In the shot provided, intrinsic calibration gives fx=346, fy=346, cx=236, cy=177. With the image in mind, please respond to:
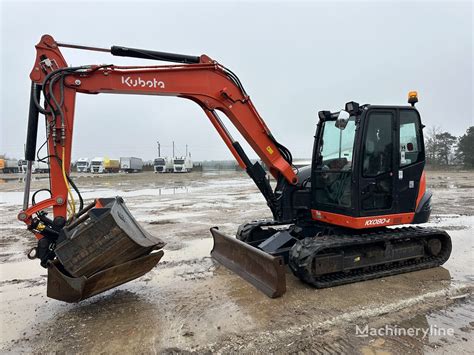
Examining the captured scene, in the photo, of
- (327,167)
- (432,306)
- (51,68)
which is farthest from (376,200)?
(51,68)

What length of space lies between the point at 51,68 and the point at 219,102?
7.41 ft

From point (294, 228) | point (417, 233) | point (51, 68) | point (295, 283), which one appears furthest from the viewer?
point (294, 228)

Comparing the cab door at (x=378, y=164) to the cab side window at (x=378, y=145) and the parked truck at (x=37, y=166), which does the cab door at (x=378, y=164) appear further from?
the parked truck at (x=37, y=166)

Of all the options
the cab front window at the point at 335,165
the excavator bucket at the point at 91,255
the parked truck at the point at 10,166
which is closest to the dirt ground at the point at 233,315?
the excavator bucket at the point at 91,255

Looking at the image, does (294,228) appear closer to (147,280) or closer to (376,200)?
(376,200)

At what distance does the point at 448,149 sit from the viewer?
1874 inches

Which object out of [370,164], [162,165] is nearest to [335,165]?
[370,164]

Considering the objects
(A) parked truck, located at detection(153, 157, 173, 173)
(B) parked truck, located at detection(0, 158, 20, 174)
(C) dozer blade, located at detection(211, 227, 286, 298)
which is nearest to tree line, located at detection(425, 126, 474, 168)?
(A) parked truck, located at detection(153, 157, 173, 173)

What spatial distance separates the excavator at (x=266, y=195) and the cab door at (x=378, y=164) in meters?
0.02

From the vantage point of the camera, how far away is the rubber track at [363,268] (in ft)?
15.6

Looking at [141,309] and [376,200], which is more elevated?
[376,200]

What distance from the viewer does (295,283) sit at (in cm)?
507

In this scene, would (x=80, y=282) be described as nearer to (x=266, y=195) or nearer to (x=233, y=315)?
(x=233, y=315)

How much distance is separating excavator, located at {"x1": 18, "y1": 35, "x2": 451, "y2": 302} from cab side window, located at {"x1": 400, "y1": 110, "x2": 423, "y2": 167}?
17mm
